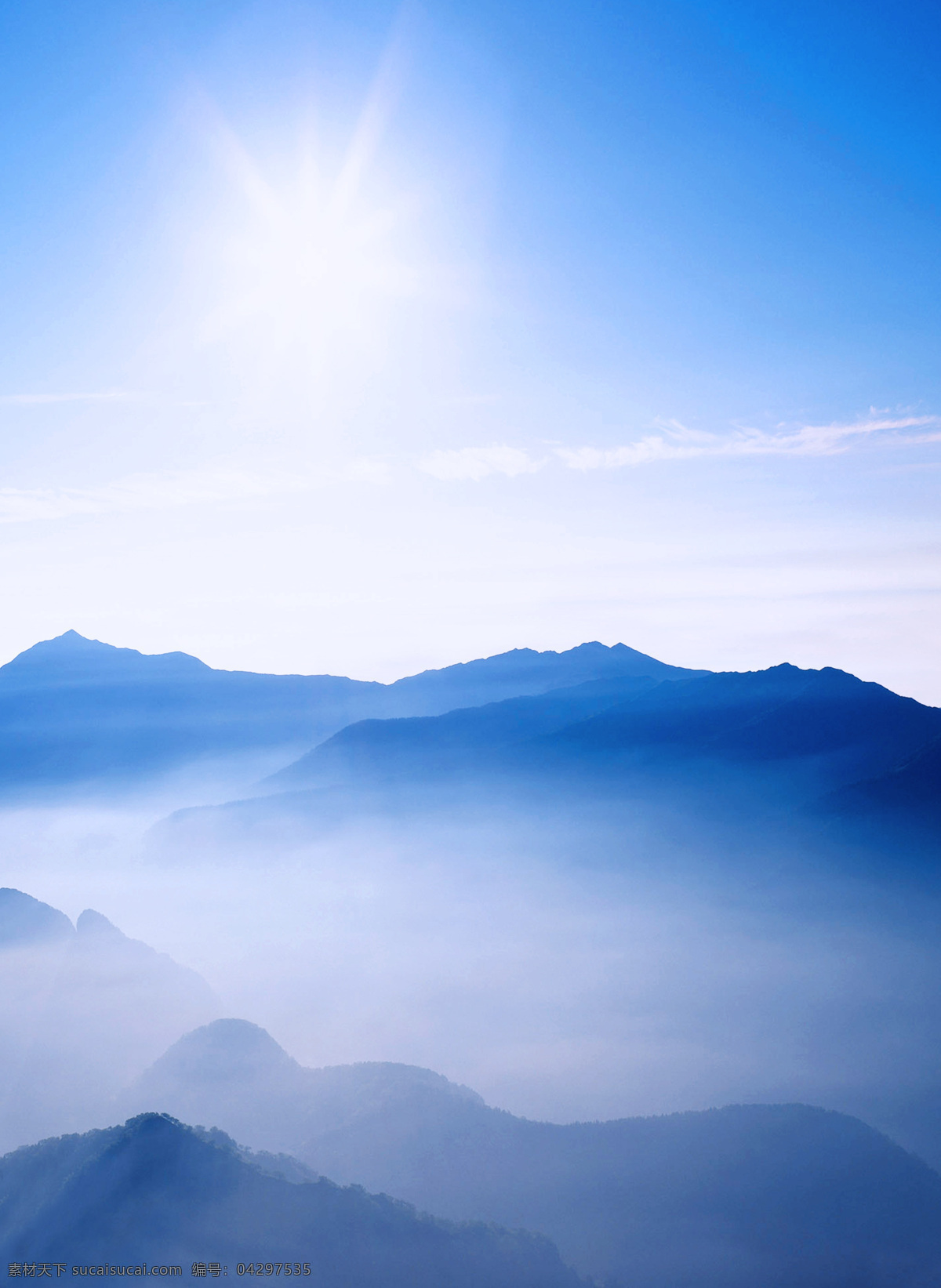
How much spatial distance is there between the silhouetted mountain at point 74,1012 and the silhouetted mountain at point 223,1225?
47797mm

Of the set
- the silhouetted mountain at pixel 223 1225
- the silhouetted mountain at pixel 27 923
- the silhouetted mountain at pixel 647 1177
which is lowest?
the silhouetted mountain at pixel 647 1177

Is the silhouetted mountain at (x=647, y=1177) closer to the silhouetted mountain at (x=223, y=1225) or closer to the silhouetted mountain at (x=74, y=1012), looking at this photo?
the silhouetted mountain at (x=223, y=1225)

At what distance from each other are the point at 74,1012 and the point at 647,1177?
260ft

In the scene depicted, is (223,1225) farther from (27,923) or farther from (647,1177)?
(27,923)

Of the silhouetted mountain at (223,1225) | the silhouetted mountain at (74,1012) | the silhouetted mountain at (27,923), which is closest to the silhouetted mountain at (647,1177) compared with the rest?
the silhouetted mountain at (223,1225)

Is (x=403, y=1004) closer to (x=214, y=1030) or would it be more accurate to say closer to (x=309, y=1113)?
(x=214, y=1030)

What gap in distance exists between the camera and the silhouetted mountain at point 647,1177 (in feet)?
189

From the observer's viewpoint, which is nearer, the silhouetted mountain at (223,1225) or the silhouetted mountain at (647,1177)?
the silhouetted mountain at (223,1225)

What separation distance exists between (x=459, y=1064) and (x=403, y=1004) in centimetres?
4843

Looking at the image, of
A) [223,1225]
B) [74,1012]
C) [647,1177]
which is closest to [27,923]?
[74,1012]

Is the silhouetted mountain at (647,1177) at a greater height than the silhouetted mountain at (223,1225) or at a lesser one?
lesser

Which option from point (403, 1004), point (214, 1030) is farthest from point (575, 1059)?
point (214, 1030)

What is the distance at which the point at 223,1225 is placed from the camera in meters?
43.7

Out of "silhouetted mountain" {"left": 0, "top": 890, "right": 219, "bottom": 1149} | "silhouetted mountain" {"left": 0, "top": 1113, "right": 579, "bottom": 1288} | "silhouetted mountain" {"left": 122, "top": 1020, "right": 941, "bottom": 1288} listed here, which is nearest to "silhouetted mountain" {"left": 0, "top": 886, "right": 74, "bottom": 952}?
"silhouetted mountain" {"left": 0, "top": 890, "right": 219, "bottom": 1149}
